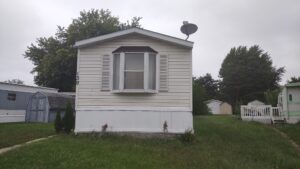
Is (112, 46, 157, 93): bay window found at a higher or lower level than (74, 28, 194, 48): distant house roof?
lower

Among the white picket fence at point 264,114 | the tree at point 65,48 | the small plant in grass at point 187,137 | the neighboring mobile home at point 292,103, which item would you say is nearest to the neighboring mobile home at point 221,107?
the tree at point 65,48

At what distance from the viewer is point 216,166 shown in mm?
6711

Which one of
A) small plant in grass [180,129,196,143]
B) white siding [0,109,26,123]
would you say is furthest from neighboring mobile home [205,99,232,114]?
small plant in grass [180,129,196,143]

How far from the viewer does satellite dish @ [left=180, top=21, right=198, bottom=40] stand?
11791mm

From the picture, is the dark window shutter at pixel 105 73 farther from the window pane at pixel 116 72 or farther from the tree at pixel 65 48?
the tree at pixel 65 48

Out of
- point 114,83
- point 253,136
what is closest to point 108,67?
→ point 114,83

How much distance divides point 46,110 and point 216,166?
1557cm

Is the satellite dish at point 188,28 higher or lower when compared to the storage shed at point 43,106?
higher

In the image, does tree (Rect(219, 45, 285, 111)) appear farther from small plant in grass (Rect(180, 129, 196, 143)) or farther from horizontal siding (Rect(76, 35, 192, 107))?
small plant in grass (Rect(180, 129, 196, 143))

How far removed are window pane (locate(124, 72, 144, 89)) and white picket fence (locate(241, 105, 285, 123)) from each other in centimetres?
1081

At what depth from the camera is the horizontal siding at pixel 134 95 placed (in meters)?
10.5

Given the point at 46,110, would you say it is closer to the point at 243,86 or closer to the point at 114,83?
the point at 114,83

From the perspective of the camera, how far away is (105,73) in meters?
10.7

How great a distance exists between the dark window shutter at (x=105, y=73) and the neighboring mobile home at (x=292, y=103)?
1273 centimetres
